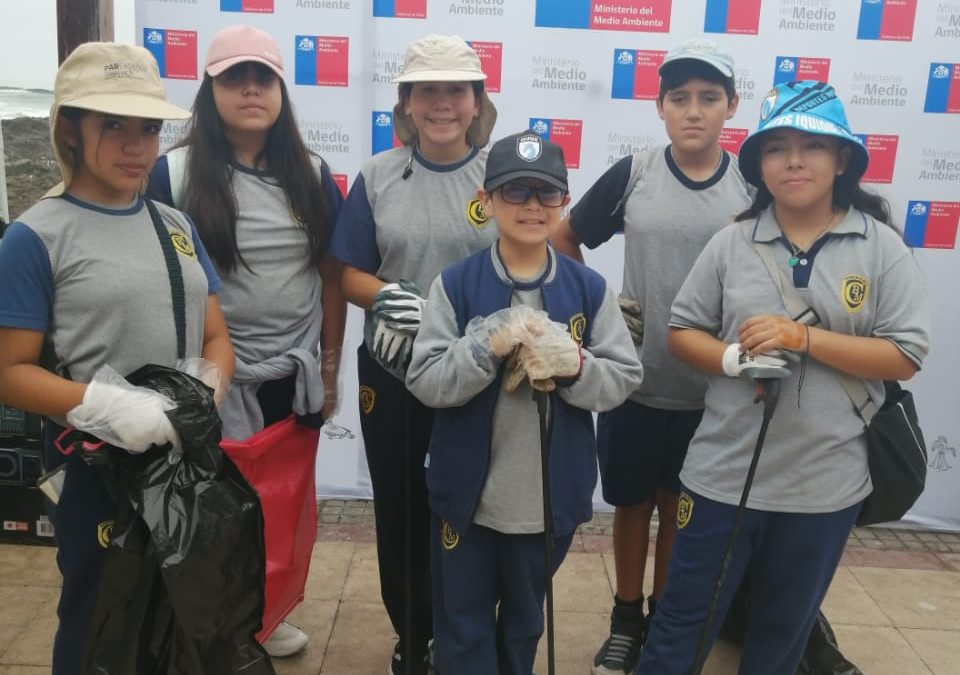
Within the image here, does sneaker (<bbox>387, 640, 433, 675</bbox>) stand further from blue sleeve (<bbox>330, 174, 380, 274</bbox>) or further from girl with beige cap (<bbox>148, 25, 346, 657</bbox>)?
blue sleeve (<bbox>330, 174, 380, 274</bbox>)

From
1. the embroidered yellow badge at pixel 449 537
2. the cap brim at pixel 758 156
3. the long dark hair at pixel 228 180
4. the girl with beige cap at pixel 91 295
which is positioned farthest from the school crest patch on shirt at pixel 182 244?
the cap brim at pixel 758 156

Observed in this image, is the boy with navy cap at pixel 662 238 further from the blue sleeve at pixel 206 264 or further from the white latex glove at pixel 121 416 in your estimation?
the white latex glove at pixel 121 416

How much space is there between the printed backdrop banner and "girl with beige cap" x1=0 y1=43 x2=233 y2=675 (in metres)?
1.94

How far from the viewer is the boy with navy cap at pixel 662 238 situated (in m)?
2.54

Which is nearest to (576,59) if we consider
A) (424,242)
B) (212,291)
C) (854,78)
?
(854,78)

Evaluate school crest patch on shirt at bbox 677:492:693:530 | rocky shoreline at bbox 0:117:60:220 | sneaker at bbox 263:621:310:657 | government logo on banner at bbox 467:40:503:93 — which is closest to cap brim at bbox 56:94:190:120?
school crest patch on shirt at bbox 677:492:693:530

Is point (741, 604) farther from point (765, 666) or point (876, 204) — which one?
point (876, 204)

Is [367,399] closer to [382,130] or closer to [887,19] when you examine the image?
[382,130]

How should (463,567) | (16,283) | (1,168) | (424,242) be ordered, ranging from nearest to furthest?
1. (16,283)
2. (463,567)
3. (424,242)
4. (1,168)

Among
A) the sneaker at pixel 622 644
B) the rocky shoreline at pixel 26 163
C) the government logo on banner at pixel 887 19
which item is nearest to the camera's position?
the sneaker at pixel 622 644

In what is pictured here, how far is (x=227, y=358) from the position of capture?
7.24ft

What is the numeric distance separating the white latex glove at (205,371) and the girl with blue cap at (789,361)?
1264 millimetres

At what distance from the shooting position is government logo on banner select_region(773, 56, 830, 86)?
380 centimetres

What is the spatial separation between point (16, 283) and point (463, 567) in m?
1.27
